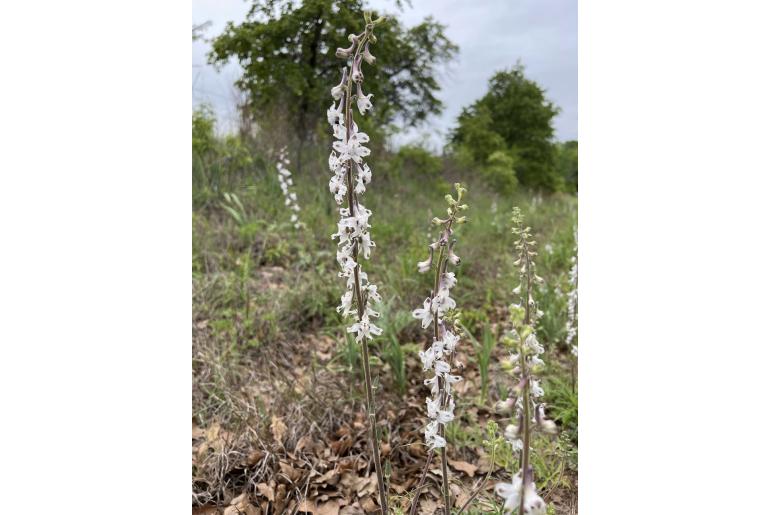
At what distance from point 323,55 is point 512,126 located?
726 millimetres

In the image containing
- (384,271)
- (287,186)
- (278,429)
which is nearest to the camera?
(278,429)

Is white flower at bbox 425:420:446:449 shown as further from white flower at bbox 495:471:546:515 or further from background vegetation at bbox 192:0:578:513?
background vegetation at bbox 192:0:578:513

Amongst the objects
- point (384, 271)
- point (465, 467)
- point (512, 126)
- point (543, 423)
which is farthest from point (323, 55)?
point (543, 423)

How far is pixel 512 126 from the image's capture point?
80.0 inches

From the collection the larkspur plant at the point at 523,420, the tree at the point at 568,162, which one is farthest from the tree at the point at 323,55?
the larkspur plant at the point at 523,420

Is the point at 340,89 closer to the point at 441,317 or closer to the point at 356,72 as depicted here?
the point at 356,72

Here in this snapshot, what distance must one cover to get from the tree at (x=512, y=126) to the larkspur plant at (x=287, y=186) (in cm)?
103

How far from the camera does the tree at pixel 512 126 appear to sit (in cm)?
195

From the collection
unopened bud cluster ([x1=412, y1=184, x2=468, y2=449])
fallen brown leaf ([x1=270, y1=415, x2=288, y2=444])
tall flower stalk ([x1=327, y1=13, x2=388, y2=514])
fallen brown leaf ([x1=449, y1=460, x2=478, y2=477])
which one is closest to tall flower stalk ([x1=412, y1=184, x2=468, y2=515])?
unopened bud cluster ([x1=412, y1=184, x2=468, y2=449])

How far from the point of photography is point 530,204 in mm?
2340

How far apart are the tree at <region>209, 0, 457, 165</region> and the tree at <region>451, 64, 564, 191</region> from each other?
159 mm
